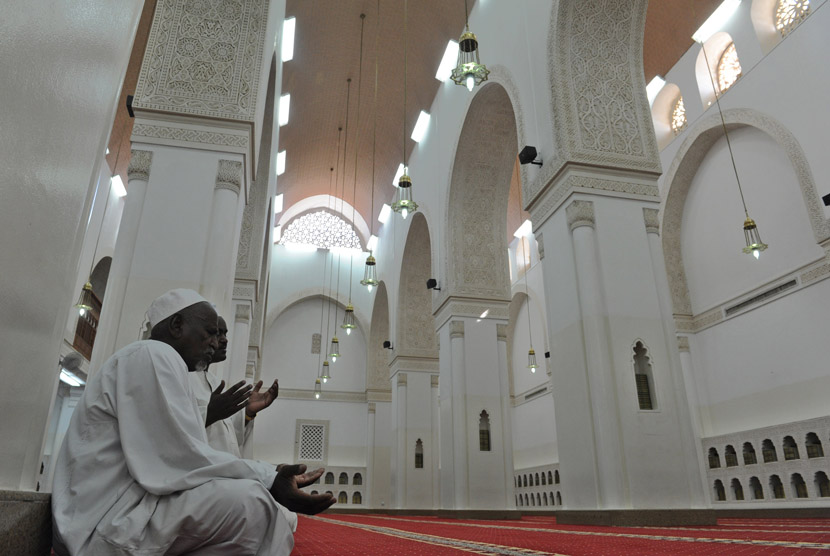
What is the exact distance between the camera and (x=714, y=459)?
8.63 metres

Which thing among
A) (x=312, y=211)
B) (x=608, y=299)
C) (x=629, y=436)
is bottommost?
(x=629, y=436)

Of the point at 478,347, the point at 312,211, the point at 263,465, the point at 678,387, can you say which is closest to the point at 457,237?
the point at 478,347

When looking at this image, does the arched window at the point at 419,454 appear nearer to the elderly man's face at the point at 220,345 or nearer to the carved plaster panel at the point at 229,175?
the carved plaster panel at the point at 229,175

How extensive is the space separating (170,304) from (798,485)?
A: 7.93m

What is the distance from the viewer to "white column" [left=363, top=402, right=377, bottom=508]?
1355 cm

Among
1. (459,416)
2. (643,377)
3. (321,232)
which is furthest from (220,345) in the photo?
(321,232)

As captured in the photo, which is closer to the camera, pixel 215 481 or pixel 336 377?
pixel 215 481

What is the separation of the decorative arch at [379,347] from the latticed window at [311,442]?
76.4 inches

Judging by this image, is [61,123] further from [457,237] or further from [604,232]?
[457,237]

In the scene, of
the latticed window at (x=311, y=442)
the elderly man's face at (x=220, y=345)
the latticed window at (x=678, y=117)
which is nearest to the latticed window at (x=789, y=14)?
the latticed window at (x=678, y=117)

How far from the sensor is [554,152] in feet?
18.4

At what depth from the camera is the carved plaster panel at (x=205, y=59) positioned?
15.6ft

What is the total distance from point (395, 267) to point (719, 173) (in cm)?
677

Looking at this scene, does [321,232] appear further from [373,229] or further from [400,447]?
[400,447]
